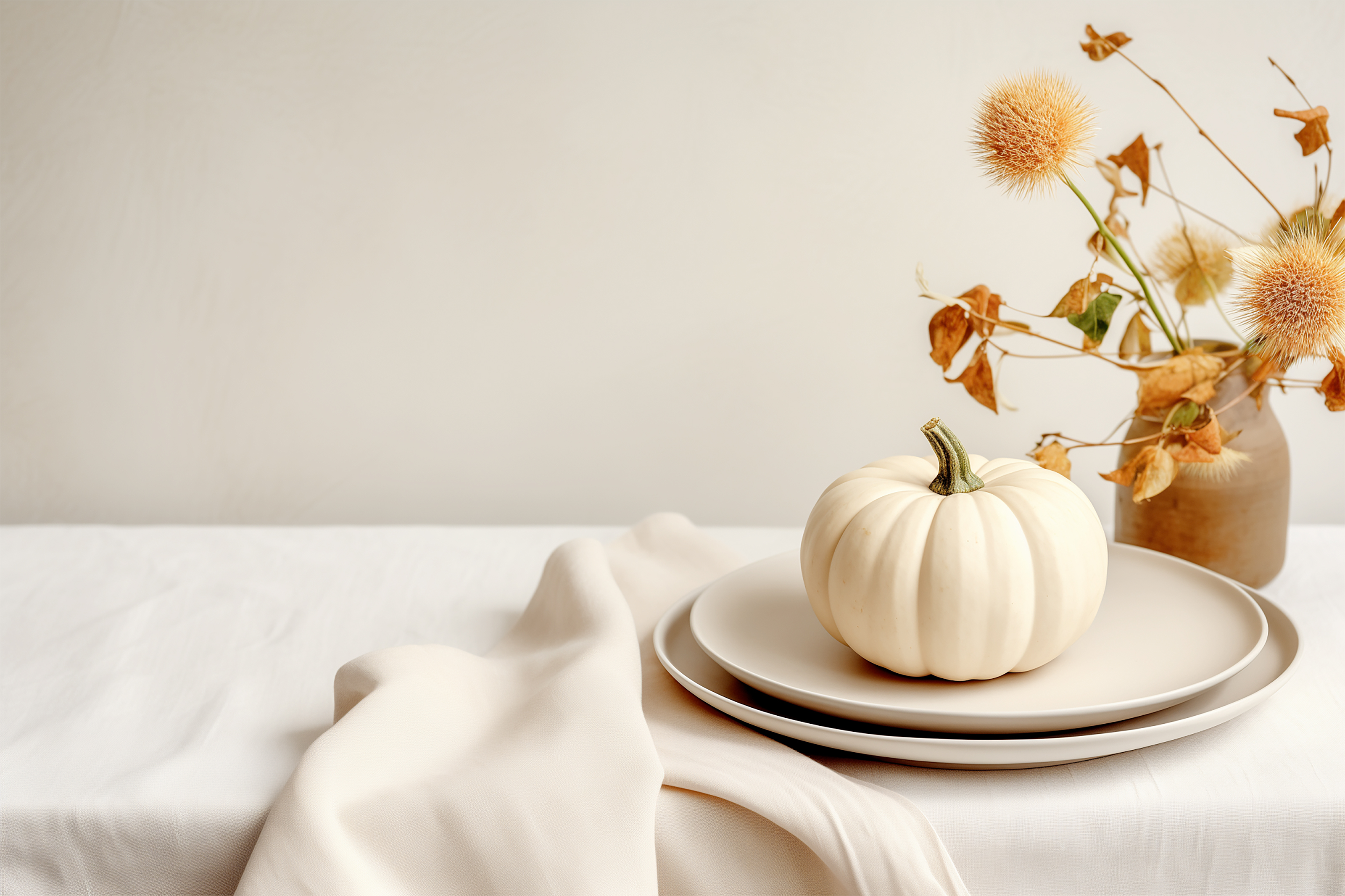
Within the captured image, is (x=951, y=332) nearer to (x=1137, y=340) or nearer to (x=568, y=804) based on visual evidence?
(x=1137, y=340)

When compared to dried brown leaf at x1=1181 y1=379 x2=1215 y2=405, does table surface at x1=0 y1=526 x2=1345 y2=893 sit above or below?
below

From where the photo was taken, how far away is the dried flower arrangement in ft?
2.03

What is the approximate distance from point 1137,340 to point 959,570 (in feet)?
1.37

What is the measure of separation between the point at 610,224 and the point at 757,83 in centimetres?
25

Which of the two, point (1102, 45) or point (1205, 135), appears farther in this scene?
point (1102, 45)

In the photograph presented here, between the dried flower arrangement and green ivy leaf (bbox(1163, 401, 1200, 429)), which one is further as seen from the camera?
green ivy leaf (bbox(1163, 401, 1200, 429))

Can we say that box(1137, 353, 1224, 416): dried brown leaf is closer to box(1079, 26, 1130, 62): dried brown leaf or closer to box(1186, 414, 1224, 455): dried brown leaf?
box(1186, 414, 1224, 455): dried brown leaf

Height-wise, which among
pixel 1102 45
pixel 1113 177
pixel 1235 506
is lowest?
pixel 1235 506

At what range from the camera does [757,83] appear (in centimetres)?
116

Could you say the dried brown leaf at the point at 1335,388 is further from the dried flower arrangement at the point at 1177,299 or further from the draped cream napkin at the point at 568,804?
the draped cream napkin at the point at 568,804

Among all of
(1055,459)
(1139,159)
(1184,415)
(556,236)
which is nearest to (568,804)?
(1055,459)

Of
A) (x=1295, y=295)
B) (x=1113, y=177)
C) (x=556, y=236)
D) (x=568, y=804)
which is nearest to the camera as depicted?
(x=568, y=804)

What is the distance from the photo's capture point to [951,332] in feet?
2.48

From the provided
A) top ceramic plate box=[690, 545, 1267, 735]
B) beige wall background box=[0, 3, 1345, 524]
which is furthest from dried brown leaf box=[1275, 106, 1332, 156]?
beige wall background box=[0, 3, 1345, 524]
